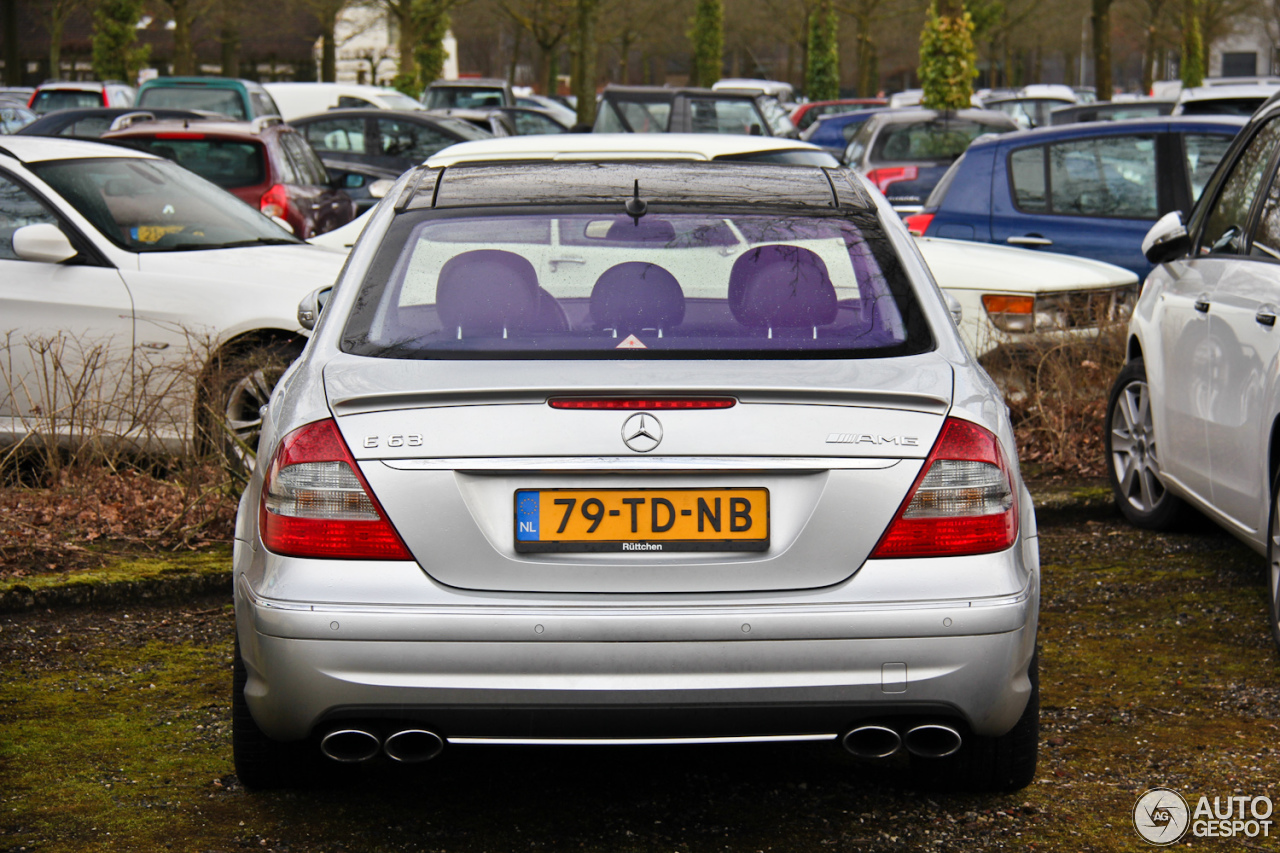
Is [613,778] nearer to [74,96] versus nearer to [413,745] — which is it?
[413,745]

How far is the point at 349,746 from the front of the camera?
3127 millimetres

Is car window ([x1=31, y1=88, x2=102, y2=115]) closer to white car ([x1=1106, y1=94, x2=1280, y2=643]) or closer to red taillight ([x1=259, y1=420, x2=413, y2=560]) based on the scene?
white car ([x1=1106, y1=94, x2=1280, y2=643])

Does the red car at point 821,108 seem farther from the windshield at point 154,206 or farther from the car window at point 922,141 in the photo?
the windshield at point 154,206

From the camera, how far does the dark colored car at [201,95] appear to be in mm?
23984

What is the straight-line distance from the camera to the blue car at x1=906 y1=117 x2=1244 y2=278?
9047 millimetres

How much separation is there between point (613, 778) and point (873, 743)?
878 mm

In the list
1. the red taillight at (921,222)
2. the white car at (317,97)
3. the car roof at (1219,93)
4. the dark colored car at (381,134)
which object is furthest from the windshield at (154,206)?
the white car at (317,97)

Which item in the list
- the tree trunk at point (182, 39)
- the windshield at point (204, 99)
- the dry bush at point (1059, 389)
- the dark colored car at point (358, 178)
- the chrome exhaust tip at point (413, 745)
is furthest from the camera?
the tree trunk at point (182, 39)

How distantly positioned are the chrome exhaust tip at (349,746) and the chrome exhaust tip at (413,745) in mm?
31

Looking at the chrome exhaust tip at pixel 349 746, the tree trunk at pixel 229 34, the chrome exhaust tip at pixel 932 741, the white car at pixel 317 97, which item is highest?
the tree trunk at pixel 229 34

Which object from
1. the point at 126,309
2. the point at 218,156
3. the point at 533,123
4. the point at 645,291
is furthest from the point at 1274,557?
the point at 533,123

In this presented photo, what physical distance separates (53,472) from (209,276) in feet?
4.14

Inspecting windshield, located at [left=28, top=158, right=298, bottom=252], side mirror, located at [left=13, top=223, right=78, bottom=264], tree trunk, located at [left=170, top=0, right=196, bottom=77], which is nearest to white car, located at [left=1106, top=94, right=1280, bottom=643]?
windshield, located at [left=28, top=158, right=298, bottom=252]

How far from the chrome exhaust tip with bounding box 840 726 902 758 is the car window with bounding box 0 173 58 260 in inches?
209
